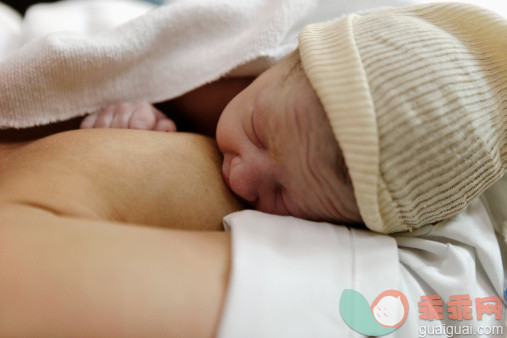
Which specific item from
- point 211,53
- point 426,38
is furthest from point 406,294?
point 211,53

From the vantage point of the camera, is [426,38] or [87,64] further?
[87,64]

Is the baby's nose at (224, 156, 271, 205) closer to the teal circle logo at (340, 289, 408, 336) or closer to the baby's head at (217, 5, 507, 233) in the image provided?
the baby's head at (217, 5, 507, 233)

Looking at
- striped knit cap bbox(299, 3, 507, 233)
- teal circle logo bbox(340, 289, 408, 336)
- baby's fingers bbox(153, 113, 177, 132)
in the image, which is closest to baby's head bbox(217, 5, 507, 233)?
striped knit cap bbox(299, 3, 507, 233)

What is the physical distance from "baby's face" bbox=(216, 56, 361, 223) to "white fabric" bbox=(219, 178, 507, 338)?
0.19 ft

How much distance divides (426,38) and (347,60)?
0.46ft

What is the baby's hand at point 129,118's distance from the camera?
0.93 meters

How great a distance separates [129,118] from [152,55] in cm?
18

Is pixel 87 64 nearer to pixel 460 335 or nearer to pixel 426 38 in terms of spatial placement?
pixel 426 38

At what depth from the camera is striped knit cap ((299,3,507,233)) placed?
0.63 meters

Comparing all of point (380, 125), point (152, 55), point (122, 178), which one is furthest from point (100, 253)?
point (152, 55)

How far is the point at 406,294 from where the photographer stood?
63 centimetres

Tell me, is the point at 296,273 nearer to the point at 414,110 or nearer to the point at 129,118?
the point at 414,110

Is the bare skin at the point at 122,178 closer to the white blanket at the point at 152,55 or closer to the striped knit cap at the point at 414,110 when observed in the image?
the white blanket at the point at 152,55

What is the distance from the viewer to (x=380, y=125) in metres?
0.63
